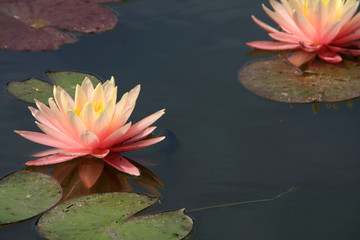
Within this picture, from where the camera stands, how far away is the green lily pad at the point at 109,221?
2146 mm

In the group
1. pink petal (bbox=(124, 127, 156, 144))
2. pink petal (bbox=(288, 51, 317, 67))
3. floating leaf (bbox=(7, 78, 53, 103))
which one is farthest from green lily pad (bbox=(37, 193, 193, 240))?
pink petal (bbox=(288, 51, 317, 67))

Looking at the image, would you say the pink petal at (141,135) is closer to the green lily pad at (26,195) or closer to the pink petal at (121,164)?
the pink petal at (121,164)

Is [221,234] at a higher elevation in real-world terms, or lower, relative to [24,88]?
lower

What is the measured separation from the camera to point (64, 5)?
411 centimetres

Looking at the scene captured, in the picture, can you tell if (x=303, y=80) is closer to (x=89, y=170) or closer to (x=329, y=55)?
(x=329, y=55)

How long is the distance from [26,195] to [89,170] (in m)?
0.38

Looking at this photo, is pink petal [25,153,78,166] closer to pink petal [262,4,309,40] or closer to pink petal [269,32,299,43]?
pink petal [269,32,299,43]

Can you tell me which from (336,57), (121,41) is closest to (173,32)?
(121,41)

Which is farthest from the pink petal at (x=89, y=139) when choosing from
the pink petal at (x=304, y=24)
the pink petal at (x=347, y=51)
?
the pink petal at (x=347, y=51)

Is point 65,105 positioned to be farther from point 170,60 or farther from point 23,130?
point 170,60

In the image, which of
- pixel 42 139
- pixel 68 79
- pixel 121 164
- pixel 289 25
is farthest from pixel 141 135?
pixel 289 25

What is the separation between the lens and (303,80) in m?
3.33

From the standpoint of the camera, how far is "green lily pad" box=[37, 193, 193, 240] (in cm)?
215

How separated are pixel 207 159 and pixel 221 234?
56 cm
